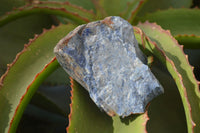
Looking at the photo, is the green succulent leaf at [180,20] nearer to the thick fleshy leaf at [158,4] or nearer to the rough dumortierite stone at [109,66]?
the thick fleshy leaf at [158,4]

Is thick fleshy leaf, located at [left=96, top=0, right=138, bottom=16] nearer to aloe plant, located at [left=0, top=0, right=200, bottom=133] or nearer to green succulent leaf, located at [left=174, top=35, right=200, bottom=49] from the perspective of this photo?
aloe plant, located at [left=0, top=0, right=200, bottom=133]

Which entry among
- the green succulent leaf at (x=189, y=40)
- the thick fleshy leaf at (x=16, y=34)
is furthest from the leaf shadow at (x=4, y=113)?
the green succulent leaf at (x=189, y=40)

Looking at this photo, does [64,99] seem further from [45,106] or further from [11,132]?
[11,132]

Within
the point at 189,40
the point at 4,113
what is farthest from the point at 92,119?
the point at 189,40

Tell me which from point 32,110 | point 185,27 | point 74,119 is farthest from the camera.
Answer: point 32,110

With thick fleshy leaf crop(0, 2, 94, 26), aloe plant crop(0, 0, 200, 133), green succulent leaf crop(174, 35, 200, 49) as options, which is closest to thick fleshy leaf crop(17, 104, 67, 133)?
aloe plant crop(0, 0, 200, 133)

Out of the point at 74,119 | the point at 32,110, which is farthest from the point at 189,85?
the point at 32,110

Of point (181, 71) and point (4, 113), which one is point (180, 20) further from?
point (4, 113)

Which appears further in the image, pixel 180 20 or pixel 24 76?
pixel 180 20
